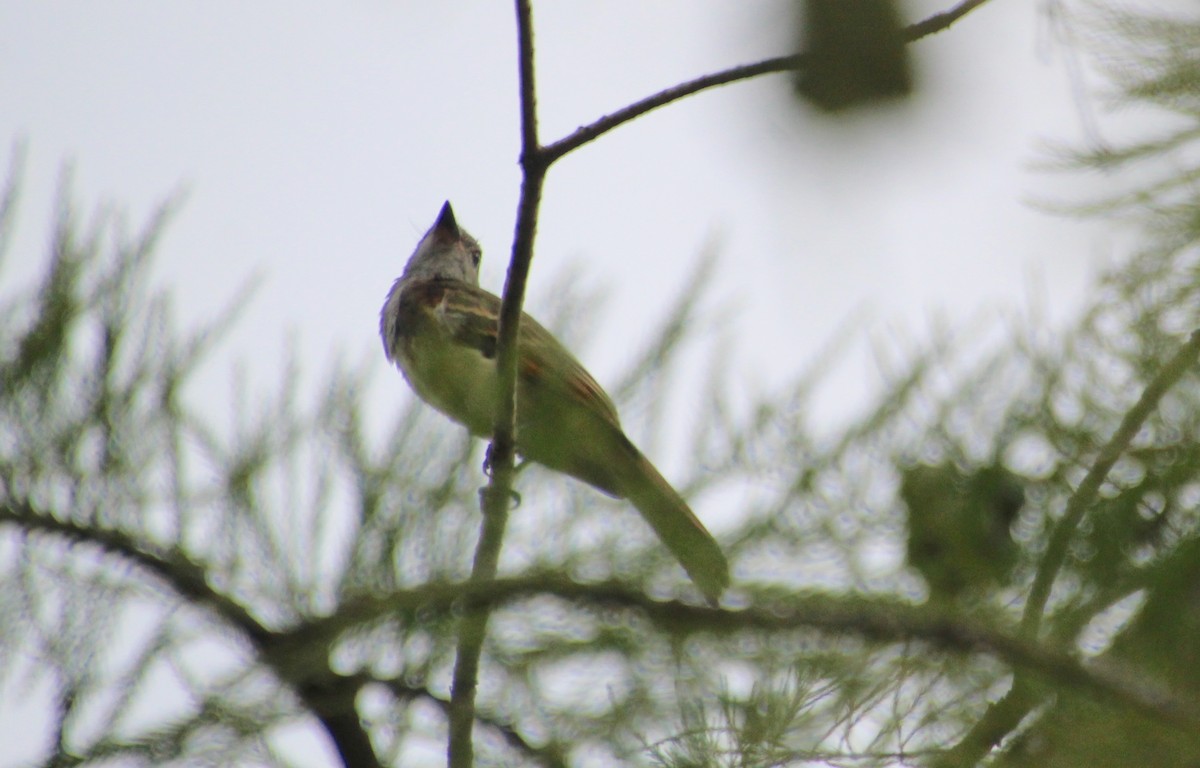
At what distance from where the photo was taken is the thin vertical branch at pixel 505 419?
6.06ft

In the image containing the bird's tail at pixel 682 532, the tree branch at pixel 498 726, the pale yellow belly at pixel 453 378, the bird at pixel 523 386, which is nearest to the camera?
the bird's tail at pixel 682 532

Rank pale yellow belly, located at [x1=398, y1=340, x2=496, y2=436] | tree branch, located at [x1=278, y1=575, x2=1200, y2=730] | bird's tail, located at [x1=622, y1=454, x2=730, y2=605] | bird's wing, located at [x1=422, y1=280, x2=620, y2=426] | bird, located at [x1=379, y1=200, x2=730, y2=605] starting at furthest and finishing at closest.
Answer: pale yellow belly, located at [x1=398, y1=340, x2=496, y2=436] < bird's wing, located at [x1=422, y1=280, x2=620, y2=426] < bird, located at [x1=379, y1=200, x2=730, y2=605] < bird's tail, located at [x1=622, y1=454, x2=730, y2=605] < tree branch, located at [x1=278, y1=575, x2=1200, y2=730]

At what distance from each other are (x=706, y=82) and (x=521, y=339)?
175 cm

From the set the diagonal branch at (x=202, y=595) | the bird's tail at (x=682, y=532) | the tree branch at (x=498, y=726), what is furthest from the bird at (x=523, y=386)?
the diagonal branch at (x=202, y=595)

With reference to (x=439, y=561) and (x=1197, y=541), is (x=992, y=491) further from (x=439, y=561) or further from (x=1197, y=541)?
(x=439, y=561)

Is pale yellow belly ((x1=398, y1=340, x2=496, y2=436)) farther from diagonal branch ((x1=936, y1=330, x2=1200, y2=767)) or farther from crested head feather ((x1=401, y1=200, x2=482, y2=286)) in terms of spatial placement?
diagonal branch ((x1=936, y1=330, x2=1200, y2=767))

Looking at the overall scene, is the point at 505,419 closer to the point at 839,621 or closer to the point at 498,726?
the point at 498,726

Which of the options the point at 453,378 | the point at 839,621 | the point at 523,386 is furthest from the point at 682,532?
the point at 453,378

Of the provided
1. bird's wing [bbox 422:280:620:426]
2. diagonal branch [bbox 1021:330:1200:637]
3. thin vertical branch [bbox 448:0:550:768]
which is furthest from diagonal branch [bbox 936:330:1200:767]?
bird's wing [bbox 422:280:620:426]

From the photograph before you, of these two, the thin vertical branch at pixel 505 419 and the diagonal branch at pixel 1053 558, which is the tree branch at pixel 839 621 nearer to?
the thin vertical branch at pixel 505 419

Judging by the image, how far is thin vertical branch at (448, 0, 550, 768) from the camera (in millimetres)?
1848

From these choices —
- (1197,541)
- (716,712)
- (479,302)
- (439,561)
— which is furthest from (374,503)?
(479,302)

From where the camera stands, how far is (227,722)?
5.12 feet

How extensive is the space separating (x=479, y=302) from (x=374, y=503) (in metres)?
3.15
